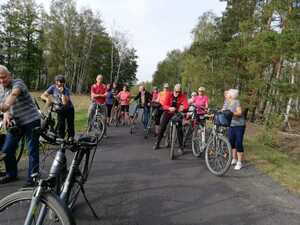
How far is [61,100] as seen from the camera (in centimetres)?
625

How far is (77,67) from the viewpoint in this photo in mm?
47656

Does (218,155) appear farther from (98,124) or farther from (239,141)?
(98,124)

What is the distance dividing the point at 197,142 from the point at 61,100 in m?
3.62

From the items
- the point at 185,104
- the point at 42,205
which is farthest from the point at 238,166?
the point at 42,205

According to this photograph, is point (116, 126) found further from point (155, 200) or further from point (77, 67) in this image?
point (77, 67)

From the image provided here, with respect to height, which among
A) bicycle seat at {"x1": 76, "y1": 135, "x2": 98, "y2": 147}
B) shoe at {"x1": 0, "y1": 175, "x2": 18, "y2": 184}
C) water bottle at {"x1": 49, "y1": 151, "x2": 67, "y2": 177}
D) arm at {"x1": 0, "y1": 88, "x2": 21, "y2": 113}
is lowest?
shoe at {"x1": 0, "y1": 175, "x2": 18, "y2": 184}

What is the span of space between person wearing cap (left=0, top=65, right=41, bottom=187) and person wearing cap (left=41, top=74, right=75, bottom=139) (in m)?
1.55

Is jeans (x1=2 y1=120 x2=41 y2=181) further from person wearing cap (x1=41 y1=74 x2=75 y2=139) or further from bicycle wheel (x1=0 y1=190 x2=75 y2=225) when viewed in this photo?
bicycle wheel (x1=0 y1=190 x2=75 y2=225)

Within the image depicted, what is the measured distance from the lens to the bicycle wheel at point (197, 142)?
23.5 ft

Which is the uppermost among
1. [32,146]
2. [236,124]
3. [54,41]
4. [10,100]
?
[54,41]

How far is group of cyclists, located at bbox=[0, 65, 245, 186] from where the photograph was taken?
404cm

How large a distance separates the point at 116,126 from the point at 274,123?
21.2 feet

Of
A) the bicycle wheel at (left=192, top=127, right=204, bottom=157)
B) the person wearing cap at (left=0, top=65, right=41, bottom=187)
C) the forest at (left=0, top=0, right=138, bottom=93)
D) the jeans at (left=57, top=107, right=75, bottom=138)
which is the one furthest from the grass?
the forest at (left=0, top=0, right=138, bottom=93)

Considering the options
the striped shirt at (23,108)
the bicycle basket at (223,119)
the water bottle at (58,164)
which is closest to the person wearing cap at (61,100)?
the striped shirt at (23,108)
